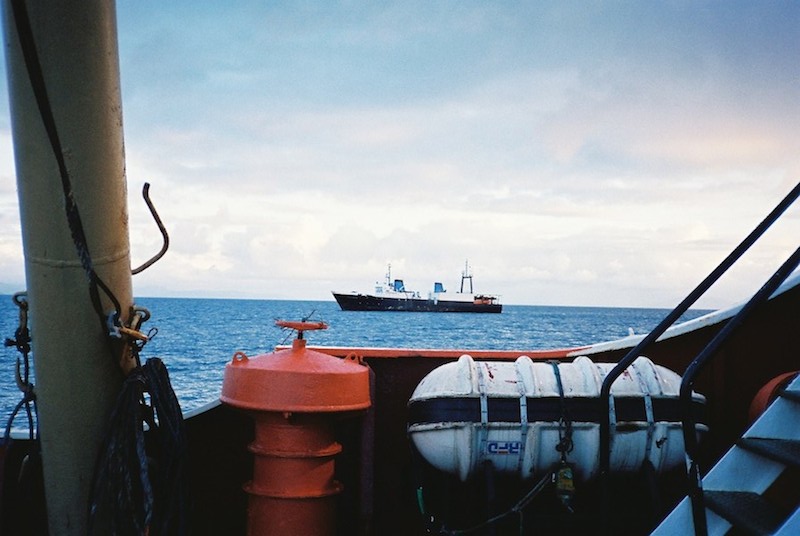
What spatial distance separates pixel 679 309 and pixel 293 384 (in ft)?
6.48

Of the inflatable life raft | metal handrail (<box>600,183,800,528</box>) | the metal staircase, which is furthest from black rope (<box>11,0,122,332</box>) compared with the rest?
the metal staircase

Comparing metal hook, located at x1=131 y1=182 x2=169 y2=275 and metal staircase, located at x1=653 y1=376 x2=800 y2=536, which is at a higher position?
metal hook, located at x1=131 y1=182 x2=169 y2=275

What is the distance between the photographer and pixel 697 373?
2.55 metres

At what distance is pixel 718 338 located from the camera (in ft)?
8.39

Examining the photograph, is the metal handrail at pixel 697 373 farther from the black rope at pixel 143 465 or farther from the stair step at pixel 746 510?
the black rope at pixel 143 465

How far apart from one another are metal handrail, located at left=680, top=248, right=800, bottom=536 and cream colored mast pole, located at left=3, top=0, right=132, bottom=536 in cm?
232

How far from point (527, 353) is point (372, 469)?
1.51 m

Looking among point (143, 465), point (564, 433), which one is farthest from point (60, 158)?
point (564, 433)

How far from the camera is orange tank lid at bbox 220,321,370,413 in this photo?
3492mm

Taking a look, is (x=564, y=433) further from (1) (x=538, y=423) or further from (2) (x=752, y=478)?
(2) (x=752, y=478)

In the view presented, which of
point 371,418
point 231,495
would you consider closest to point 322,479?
point 371,418

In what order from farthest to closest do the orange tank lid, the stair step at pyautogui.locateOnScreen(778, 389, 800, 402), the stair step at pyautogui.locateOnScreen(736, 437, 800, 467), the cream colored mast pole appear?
the orange tank lid, the stair step at pyautogui.locateOnScreen(778, 389, 800, 402), the stair step at pyautogui.locateOnScreen(736, 437, 800, 467), the cream colored mast pole

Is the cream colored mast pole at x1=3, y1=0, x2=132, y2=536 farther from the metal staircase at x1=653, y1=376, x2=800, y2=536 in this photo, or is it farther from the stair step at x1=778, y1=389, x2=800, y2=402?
the stair step at x1=778, y1=389, x2=800, y2=402

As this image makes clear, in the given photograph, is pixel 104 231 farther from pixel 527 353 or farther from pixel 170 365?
pixel 170 365
